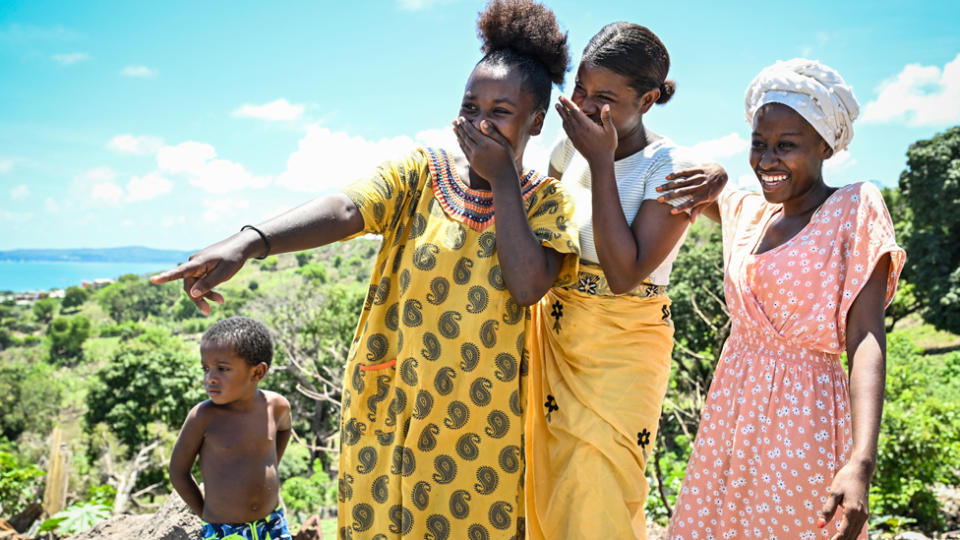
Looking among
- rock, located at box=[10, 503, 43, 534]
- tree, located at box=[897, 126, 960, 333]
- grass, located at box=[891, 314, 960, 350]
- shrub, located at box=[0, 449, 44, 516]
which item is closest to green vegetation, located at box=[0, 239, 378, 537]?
shrub, located at box=[0, 449, 44, 516]

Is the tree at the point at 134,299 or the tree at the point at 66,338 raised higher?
the tree at the point at 134,299

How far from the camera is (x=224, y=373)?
3105 mm

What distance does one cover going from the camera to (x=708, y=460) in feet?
7.09

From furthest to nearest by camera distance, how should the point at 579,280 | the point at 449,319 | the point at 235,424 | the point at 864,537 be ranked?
the point at 235,424
the point at 579,280
the point at 449,319
the point at 864,537

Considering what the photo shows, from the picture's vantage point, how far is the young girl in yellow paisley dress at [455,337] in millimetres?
2025

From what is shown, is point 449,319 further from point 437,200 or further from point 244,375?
point 244,375

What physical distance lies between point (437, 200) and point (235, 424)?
1.70 meters

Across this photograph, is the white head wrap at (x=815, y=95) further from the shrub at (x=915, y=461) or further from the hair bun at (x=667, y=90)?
the shrub at (x=915, y=461)

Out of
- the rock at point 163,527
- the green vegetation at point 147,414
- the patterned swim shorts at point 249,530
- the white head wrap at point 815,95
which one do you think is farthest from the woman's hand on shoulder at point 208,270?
the green vegetation at point 147,414

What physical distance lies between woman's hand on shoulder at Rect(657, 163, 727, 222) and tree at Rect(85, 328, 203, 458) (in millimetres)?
27598

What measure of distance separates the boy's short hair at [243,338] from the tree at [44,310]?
4838 inches

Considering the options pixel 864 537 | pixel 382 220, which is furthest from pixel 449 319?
pixel 864 537

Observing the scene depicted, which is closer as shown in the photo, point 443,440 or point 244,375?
point 443,440

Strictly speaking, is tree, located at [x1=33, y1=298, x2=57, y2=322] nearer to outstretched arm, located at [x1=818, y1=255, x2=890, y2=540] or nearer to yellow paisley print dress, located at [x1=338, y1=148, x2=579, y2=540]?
yellow paisley print dress, located at [x1=338, y1=148, x2=579, y2=540]
